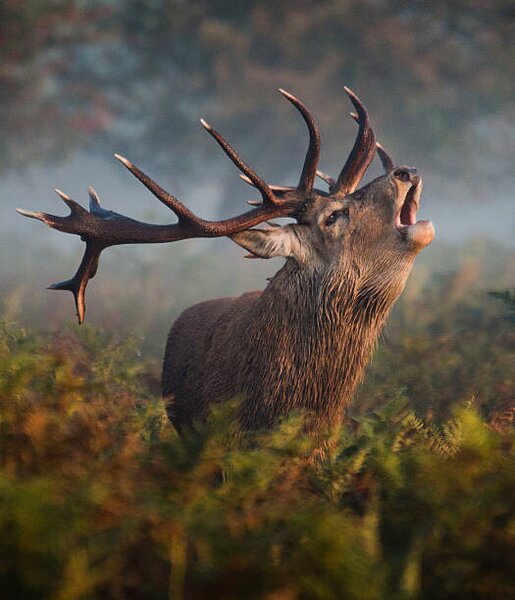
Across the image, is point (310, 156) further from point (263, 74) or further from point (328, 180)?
point (263, 74)

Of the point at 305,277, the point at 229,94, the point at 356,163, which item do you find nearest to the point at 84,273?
the point at 305,277

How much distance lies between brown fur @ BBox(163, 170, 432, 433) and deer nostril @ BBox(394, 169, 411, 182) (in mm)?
25

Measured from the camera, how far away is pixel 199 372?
423 centimetres

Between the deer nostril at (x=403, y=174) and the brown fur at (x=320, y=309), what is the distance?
0.03 m

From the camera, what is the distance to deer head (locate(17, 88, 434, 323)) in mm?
3678

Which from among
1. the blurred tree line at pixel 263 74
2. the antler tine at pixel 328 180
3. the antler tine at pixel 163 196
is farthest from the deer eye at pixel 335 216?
the blurred tree line at pixel 263 74

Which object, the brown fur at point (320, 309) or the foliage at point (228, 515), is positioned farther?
the brown fur at point (320, 309)

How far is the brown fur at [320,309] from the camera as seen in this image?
11.9 feet

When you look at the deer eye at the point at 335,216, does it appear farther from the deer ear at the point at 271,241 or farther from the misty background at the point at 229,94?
the misty background at the point at 229,94

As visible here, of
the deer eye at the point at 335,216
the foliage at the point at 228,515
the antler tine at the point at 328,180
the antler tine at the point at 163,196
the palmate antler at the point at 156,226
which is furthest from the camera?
the antler tine at the point at 328,180

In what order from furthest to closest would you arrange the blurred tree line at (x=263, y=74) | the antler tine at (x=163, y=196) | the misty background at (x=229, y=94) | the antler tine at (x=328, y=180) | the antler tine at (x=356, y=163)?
the blurred tree line at (x=263, y=74) < the misty background at (x=229, y=94) < the antler tine at (x=328, y=180) < the antler tine at (x=356, y=163) < the antler tine at (x=163, y=196)

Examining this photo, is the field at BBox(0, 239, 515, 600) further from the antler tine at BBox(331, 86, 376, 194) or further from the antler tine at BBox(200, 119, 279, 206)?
the antler tine at BBox(331, 86, 376, 194)

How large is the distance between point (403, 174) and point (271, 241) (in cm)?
88

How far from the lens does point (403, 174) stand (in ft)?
12.3
